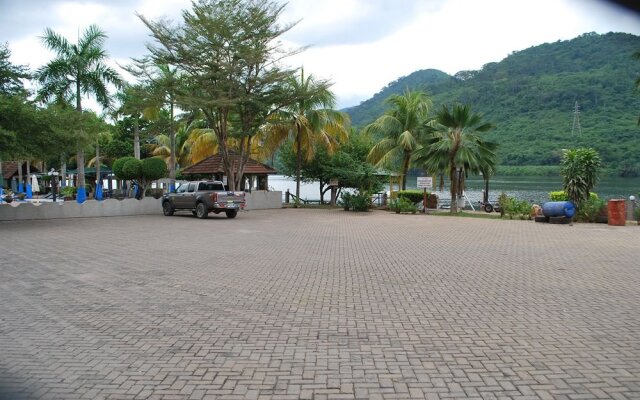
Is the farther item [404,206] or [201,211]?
[404,206]

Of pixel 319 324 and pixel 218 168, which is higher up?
pixel 218 168

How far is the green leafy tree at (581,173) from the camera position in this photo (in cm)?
2383

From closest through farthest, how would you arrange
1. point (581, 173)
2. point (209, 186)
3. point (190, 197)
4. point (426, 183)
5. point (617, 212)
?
1. point (617, 212)
2. point (581, 173)
3. point (190, 197)
4. point (209, 186)
5. point (426, 183)

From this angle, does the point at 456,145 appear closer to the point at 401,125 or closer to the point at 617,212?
the point at 401,125

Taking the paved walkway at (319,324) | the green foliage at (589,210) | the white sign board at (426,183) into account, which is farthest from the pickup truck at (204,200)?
the green foliage at (589,210)

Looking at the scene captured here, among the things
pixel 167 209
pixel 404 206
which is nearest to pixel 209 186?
pixel 167 209

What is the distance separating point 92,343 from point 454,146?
25.2 meters

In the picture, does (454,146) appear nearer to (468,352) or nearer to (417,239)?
(417,239)

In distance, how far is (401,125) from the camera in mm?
36281

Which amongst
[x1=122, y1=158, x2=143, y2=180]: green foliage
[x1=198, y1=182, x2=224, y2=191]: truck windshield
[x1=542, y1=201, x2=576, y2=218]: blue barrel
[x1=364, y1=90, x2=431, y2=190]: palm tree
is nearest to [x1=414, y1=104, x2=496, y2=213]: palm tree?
[x1=364, y1=90, x2=431, y2=190]: palm tree

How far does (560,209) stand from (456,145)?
797 cm

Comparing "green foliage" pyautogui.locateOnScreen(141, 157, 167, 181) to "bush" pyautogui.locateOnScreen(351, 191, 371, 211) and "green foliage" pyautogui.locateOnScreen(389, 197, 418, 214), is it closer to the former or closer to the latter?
"bush" pyautogui.locateOnScreen(351, 191, 371, 211)

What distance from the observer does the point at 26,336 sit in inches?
227

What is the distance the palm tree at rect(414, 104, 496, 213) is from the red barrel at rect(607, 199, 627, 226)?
806cm
